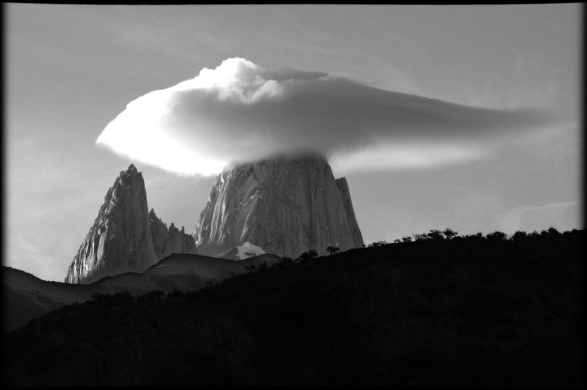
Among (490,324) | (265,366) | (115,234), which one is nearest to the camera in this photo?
(265,366)

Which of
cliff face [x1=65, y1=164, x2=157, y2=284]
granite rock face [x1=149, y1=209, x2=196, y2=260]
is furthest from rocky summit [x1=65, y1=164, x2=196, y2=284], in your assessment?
granite rock face [x1=149, y1=209, x2=196, y2=260]

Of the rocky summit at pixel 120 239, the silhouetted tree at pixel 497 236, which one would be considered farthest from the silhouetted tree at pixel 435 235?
the rocky summit at pixel 120 239

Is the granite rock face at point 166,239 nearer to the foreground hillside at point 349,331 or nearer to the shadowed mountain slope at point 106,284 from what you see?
the shadowed mountain slope at point 106,284

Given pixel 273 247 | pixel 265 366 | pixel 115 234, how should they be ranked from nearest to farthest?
pixel 265 366 → pixel 115 234 → pixel 273 247

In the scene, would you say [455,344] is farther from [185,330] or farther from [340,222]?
[340,222]

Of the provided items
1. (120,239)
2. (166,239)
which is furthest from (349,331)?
(166,239)

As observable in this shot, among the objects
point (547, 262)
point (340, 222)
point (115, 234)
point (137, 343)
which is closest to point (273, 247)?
point (340, 222)
